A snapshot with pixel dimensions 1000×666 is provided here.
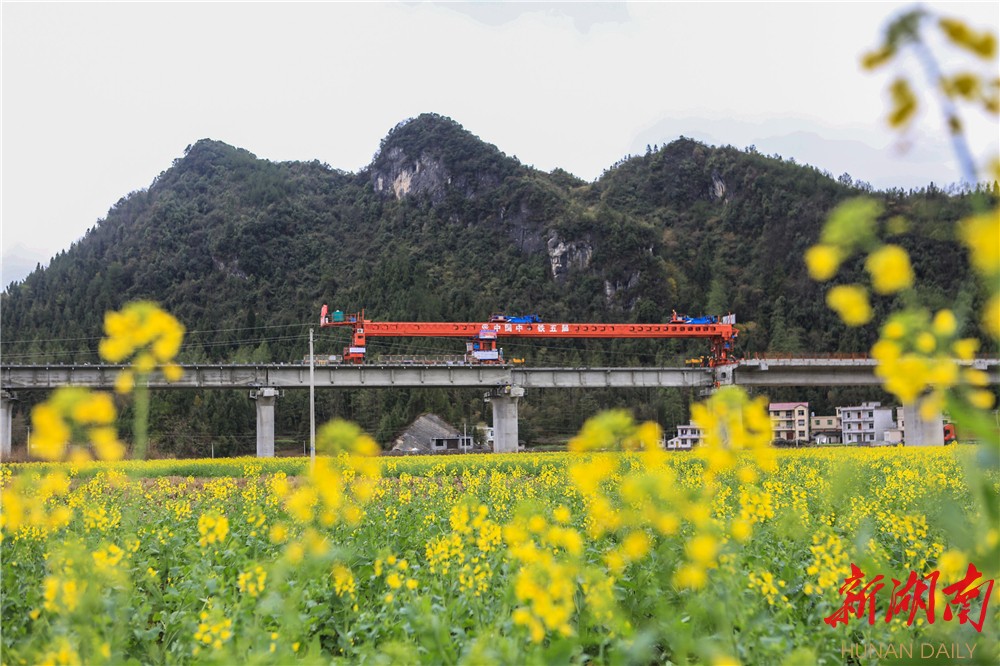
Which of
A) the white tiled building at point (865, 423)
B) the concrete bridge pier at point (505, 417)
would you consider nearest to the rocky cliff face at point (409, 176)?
the white tiled building at point (865, 423)

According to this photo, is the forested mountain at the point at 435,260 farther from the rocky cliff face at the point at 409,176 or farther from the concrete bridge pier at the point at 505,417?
the concrete bridge pier at the point at 505,417

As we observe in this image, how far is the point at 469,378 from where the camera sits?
4269cm

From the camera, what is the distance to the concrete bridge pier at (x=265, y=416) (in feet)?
131

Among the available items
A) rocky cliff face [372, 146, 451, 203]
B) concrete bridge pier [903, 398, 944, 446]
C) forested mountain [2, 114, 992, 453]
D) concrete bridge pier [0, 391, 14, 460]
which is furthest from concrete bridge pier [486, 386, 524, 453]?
rocky cliff face [372, 146, 451, 203]

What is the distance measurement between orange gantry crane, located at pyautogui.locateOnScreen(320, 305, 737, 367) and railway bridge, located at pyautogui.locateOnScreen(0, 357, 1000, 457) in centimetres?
133

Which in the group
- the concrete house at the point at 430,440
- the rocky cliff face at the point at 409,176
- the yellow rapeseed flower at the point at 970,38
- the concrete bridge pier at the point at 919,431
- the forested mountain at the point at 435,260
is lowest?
the concrete house at the point at 430,440

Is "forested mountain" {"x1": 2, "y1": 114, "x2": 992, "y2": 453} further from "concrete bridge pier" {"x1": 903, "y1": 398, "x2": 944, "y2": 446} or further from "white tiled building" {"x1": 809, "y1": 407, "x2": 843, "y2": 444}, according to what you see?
"concrete bridge pier" {"x1": 903, "y1": 398, "x2": 944, "y2": 446}

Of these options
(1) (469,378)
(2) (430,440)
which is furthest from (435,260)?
(1) (469,378)

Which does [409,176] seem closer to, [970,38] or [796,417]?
[796,417]

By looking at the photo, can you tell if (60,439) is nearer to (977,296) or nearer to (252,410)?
(977,296)

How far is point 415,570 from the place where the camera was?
5348 millimetres

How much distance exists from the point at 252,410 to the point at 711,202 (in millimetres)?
125623

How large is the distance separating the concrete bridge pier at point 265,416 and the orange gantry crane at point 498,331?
4.65 meters

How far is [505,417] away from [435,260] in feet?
341
